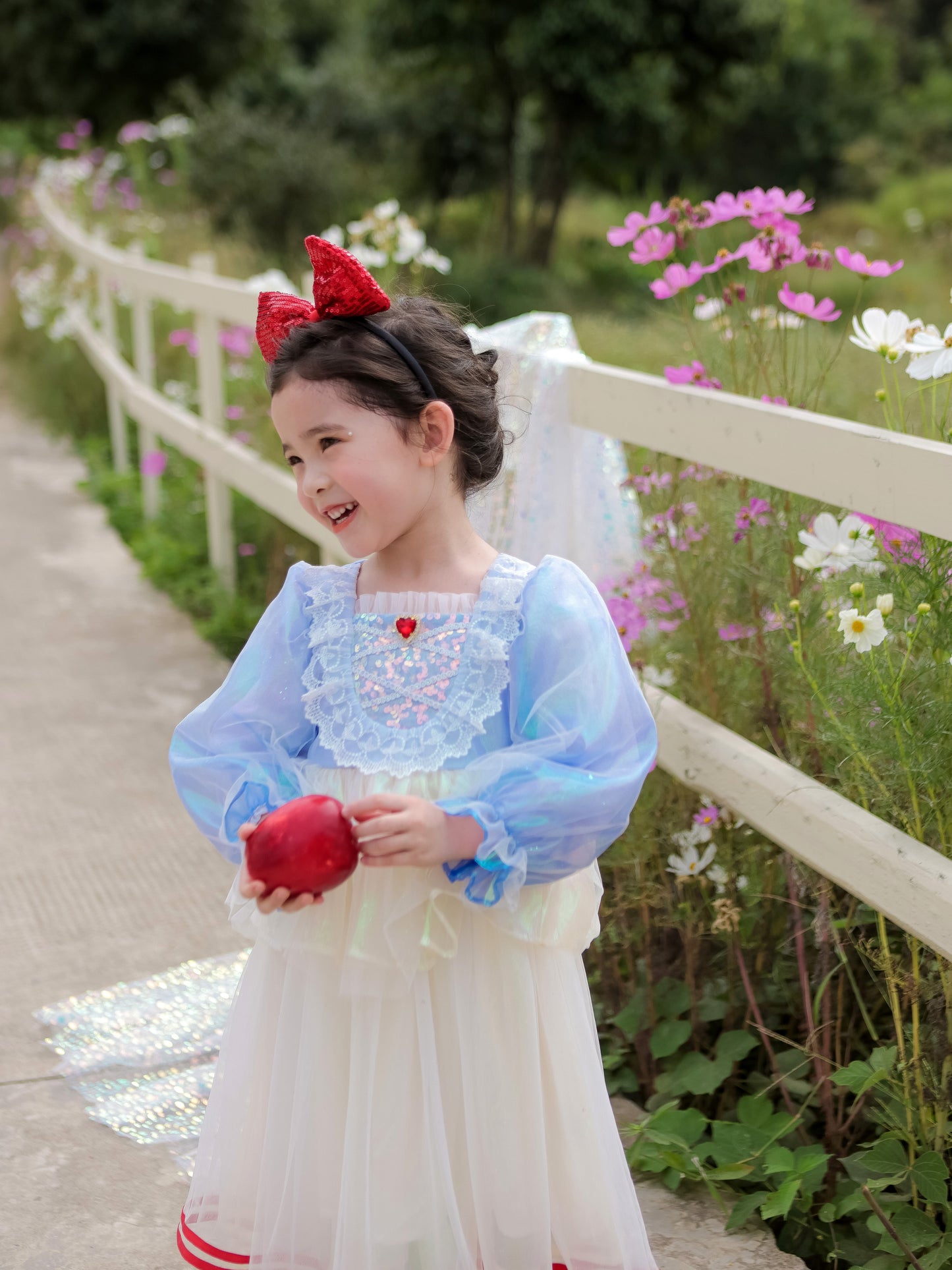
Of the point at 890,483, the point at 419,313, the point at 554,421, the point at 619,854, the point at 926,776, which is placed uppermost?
the point at 419,313

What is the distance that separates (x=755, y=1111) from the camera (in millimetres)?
2385

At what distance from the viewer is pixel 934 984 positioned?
215 centimetres

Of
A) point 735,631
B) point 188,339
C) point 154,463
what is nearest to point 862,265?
point 735,631

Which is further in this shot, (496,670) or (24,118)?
(24,118)

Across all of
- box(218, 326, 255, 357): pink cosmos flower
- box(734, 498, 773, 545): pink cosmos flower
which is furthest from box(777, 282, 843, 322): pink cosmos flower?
box(218, 326, 255, 357): pink cosmos flower

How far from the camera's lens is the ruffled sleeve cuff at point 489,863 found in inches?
65.0

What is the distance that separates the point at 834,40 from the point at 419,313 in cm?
4188

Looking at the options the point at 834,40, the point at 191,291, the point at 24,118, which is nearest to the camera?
the point at 191,291

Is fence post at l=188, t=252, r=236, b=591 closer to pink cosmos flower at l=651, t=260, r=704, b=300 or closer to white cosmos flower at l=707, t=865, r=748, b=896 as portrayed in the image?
pink cosmos flower at l=651, t=260, r=704, b=300

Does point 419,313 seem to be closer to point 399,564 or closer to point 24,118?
point 399,564

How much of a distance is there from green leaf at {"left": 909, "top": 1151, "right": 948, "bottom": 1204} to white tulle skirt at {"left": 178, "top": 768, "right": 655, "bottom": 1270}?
488 mm

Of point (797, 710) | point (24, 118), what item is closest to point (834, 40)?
point (24, 118)

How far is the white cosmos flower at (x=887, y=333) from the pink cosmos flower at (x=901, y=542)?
0.25 metres

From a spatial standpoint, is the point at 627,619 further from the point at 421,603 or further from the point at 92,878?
the point at 92,878
